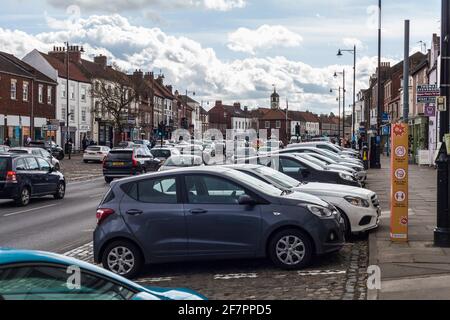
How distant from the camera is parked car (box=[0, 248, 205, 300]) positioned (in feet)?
12.9

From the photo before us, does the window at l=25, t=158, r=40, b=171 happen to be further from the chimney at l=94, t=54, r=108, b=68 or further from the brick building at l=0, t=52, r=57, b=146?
the chimney at l=94, t=54, r=108, b=68

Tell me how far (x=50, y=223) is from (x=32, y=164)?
5771 mm

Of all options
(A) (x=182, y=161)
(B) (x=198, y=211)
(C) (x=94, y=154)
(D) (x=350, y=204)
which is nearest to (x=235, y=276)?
(B) (x=198, y=211)

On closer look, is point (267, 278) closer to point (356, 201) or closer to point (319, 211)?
point (319, 211)

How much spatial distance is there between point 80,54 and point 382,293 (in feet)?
239

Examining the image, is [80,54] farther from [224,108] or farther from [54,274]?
[224,108]

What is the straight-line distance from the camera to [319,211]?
9406 millimetres

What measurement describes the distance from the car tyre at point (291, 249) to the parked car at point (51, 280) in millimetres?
4799

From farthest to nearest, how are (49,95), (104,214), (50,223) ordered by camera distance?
1. (49,95)
2. (50,223)
3. (104,214)

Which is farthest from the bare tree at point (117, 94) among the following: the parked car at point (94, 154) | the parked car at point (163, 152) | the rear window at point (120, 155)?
the rear window at point (120, 155)

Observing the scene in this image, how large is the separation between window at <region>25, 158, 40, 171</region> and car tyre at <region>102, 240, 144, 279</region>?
38.2 ft

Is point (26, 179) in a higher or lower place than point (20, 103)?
lower

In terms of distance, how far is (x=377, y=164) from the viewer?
35.8 m
